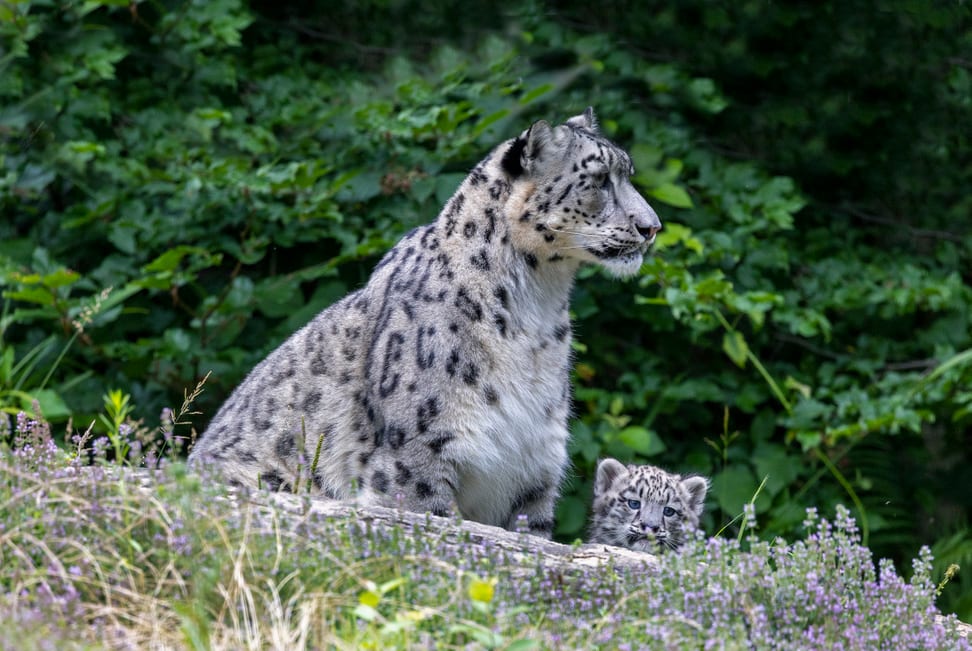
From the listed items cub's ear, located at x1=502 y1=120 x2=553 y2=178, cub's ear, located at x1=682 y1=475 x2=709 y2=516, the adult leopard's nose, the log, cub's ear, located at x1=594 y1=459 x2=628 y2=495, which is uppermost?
cub's ear, located at x1=502 y1=120 x2=553 y2=178

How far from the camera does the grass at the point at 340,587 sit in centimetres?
397

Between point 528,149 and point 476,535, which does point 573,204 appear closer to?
point 528,149

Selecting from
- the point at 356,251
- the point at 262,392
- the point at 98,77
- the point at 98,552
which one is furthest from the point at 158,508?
the point at 98,77

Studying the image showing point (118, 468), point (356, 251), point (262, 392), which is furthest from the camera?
point (356, 251)

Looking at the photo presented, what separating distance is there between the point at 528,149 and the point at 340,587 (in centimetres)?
282

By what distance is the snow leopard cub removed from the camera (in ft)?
23.8

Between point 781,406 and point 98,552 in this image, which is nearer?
point 98,552

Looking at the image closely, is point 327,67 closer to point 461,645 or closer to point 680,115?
point 680,115

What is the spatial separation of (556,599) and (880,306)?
6168mm

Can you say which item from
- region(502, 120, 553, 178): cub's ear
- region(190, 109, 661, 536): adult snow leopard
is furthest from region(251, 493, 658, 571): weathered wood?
region(502, 120, 553, 178): cub's ear

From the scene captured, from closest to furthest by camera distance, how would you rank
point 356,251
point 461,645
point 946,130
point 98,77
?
point 461,645 < point 356,251 < point 98,77 < point 946,130

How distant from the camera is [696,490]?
7770 millimetres

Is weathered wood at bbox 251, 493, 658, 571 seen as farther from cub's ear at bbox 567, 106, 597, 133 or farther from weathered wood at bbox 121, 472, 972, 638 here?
cub's ear at bbox 567, 106, 597, 133

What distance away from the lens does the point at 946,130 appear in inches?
426
